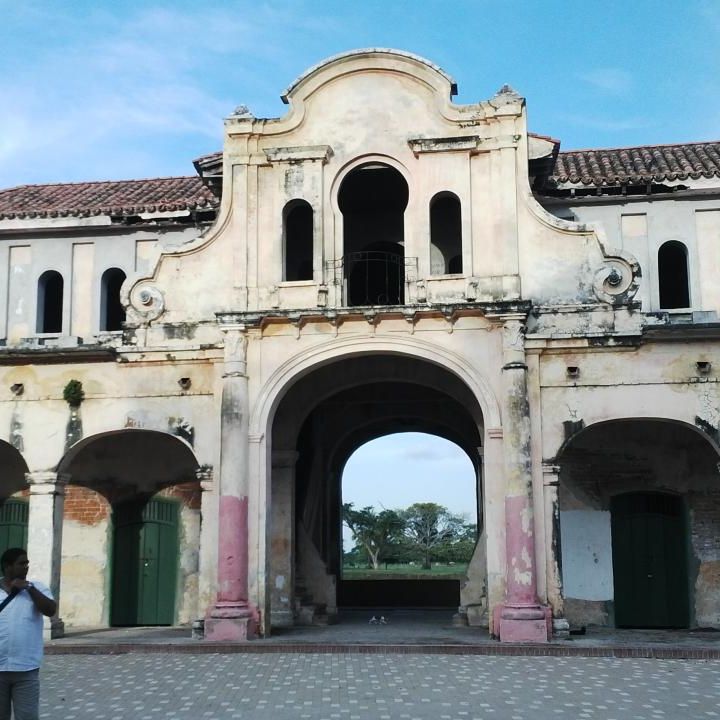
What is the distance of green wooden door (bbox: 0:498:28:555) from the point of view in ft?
67.1

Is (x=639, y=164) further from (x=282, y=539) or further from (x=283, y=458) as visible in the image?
(x=282, y=539)

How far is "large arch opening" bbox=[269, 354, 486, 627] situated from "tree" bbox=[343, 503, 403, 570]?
94.5ft

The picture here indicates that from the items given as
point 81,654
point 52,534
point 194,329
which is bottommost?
point 81,654

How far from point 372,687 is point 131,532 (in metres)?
9.07

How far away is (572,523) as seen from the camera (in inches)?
743

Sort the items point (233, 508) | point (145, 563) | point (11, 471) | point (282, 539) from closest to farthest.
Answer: point (233, 508) → point (282, 539) → point (145, 563) → point (11, 471)

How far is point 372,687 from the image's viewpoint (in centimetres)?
1227

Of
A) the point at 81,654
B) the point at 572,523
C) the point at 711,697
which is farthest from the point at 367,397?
the point at 711,697

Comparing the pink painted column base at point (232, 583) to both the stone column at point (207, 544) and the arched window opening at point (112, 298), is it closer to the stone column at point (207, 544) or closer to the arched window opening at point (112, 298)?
the stone column at point (207, 544)

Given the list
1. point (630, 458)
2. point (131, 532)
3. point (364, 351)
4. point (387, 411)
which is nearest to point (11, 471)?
point (131, 532)

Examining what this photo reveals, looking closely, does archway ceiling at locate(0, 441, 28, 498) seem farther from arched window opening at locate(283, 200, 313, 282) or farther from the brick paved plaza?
arched window opening at locate(283, 200, 313, 282)

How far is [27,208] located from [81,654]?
9.57 meters

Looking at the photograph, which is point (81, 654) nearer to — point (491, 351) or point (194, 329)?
point (194, 329)

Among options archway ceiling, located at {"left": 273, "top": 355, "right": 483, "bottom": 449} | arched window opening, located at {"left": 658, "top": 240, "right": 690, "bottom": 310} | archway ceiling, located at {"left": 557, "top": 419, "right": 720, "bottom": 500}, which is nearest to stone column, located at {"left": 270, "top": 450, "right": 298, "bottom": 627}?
archway ceiling, located at {"left": 273, "top": 355, "right": 483, "bottom": 449}
